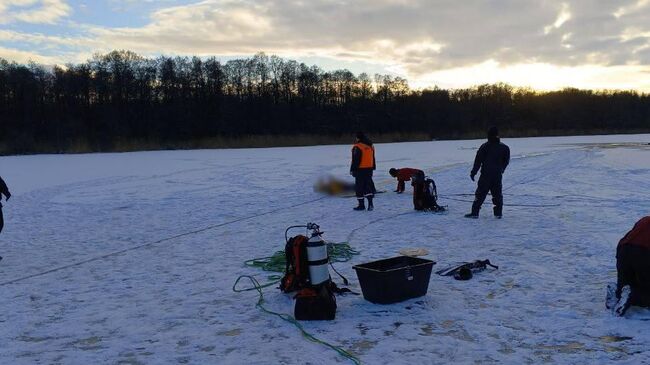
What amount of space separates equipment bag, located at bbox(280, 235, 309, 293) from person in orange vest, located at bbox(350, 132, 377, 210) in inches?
230

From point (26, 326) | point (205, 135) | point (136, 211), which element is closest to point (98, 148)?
point (205, 135)

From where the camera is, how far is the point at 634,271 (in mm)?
4477

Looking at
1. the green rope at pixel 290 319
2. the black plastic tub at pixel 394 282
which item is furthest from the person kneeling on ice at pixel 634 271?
the green rope at pixel 290 319

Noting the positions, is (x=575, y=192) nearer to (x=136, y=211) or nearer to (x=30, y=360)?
(x=136, y=211)

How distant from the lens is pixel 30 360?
406cm

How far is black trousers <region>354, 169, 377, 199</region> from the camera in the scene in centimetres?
1127

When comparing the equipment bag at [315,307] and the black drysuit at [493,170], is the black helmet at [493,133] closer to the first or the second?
the black drysuit at [493,170]

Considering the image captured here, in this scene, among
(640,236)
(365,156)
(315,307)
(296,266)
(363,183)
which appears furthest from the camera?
(363,183)

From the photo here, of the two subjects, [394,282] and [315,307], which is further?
[394,282]

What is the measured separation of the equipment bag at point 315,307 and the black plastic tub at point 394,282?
46cm

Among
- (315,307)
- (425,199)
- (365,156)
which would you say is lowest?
(315,307)

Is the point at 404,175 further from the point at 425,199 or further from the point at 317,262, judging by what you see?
the point at 317,262

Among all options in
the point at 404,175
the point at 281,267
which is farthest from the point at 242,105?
the point at 281,267

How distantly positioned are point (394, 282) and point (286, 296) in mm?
1124
